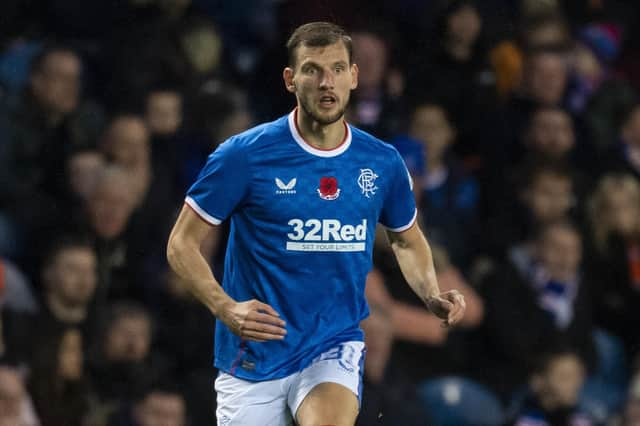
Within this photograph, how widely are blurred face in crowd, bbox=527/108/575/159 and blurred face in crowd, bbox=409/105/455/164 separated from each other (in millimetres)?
804

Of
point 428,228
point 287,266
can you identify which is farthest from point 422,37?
point 287,266

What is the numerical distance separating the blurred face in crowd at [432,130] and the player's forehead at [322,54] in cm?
414

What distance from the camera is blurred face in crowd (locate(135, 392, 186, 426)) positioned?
741cm

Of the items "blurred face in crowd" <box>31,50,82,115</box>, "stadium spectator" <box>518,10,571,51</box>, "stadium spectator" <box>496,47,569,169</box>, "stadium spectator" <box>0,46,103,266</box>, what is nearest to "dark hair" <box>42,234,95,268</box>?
"stadium spectator" <box>0,46,103,266</box>

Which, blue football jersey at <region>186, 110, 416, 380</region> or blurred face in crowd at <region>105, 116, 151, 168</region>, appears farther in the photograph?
blurred face in crowd at <region>105, 116, 151, 168</region>

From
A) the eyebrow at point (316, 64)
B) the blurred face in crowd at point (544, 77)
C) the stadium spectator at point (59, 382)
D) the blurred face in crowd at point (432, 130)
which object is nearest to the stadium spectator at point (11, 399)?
the stadium spectator at point (59, 382)

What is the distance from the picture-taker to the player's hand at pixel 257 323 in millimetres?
4836

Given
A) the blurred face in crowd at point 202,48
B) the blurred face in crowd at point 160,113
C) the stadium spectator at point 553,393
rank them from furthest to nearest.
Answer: the blurred face in crowd at point 202,48 < the blurred face in crowd at point 160,113 < the stadium spectator at point 553,393

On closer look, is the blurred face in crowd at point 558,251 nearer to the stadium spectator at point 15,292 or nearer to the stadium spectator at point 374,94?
the stadium spectator at point 374,94

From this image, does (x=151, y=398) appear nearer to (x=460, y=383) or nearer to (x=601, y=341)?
(x=460, y=383)

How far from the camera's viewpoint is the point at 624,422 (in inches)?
360

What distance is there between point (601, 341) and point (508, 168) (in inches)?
55.2

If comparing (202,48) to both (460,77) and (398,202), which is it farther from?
(398,202)

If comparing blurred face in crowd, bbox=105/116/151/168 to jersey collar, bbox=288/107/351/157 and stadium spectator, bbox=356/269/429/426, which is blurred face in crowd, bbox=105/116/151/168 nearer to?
stadium spectator, bbox=356/269/429/426
